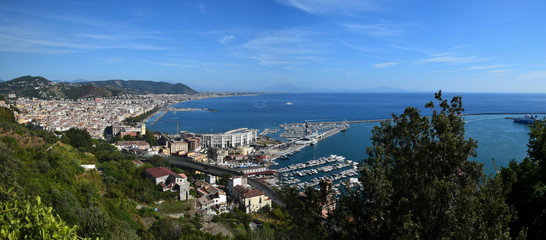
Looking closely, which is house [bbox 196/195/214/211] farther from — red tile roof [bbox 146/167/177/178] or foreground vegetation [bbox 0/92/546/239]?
foreground vegetation [bbox 0/92/546/239]

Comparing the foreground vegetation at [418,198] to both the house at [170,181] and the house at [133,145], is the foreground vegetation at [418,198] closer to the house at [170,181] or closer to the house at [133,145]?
the house at [170,181]

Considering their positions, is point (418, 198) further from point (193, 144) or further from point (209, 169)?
point (193, 144)

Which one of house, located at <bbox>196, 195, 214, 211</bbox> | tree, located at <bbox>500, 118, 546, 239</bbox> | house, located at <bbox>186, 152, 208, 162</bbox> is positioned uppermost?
tree, located at <bbox>500, 118, 546, 239</bbox>

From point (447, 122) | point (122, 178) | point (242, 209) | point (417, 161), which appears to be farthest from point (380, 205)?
point (122, 178)

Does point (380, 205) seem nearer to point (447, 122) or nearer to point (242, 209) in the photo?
point (447, 122)

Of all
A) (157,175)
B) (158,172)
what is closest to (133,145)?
(158,172)

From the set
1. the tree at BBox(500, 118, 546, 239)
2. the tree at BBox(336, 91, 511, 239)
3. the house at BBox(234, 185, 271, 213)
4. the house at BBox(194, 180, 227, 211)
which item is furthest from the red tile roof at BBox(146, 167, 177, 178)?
the tree at BBox(336, 91, 511, 239)

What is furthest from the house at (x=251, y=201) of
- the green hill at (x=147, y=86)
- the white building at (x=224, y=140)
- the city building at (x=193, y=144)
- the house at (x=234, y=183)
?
the green hill at (x=147, y=86)
